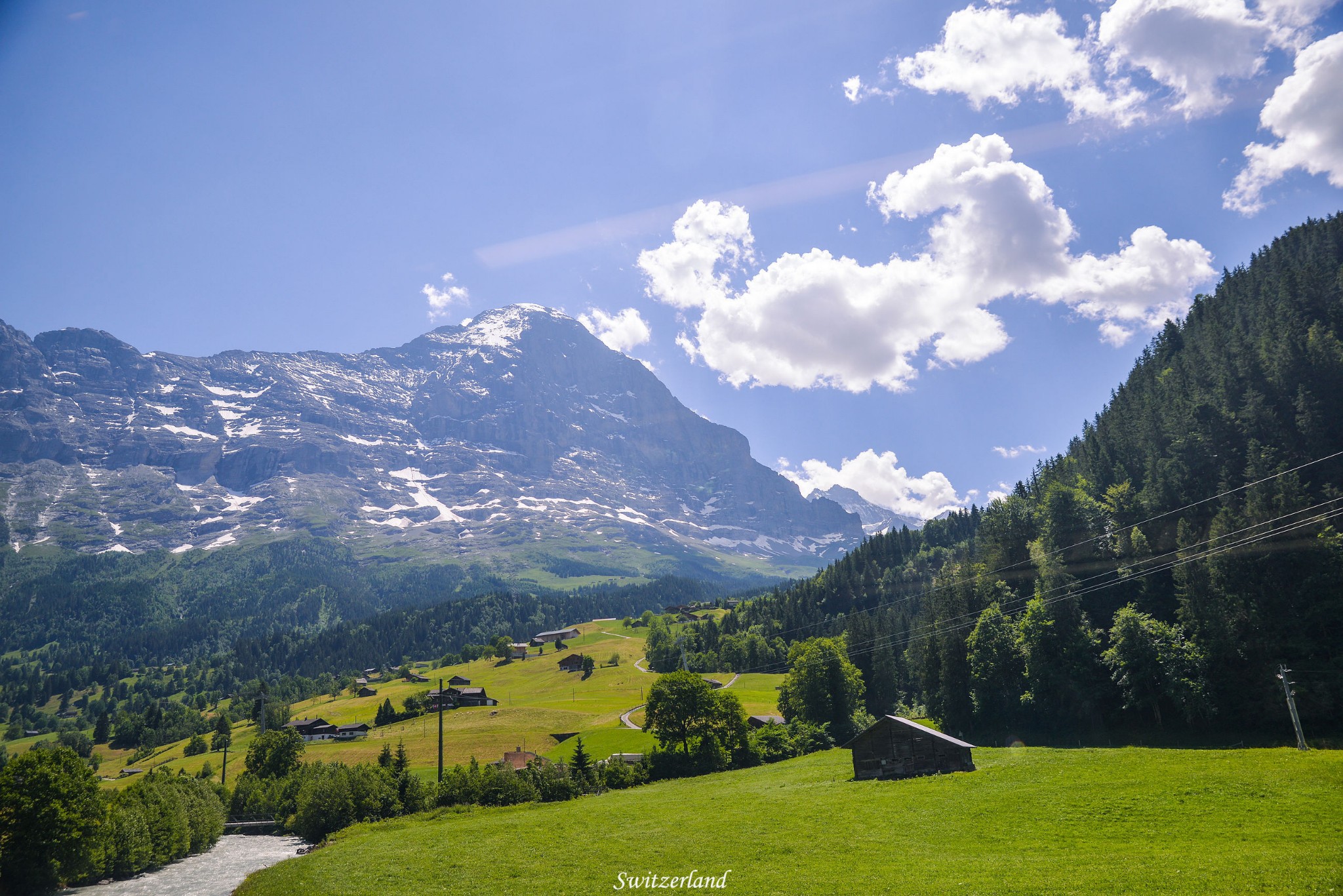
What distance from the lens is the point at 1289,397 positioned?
78.9 meters

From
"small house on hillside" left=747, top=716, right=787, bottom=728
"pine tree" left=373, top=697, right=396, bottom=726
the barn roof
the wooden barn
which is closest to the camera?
the wooden barn

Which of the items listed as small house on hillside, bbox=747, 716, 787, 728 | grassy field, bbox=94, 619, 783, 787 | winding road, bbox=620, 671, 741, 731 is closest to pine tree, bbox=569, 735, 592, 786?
grassy field, bbox=94, 619, 783, 787

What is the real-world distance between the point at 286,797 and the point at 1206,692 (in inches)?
3901

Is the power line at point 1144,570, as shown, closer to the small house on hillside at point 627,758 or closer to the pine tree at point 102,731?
the small house on hillside at point 627,758

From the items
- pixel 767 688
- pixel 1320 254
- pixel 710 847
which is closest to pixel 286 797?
pixel 710 847

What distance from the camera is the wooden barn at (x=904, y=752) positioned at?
57.7 meters

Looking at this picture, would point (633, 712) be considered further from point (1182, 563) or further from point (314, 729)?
Answer: point (1182, 563)

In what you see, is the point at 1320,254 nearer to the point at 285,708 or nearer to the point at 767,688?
the point at 767,688

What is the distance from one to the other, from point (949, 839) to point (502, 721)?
106814 mm

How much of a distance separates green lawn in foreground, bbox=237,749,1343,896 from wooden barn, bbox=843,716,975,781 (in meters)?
3.01

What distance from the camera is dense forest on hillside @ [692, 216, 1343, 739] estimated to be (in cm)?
5900

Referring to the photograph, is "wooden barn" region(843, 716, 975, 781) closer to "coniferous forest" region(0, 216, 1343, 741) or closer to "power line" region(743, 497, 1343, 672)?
"coniferous forest" region(0, 216, 1343, 741)

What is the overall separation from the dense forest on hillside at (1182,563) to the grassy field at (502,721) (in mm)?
44234

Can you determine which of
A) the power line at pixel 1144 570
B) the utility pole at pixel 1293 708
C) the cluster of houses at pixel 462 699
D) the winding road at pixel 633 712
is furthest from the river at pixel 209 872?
the cluster of houses at pixel 462 699
